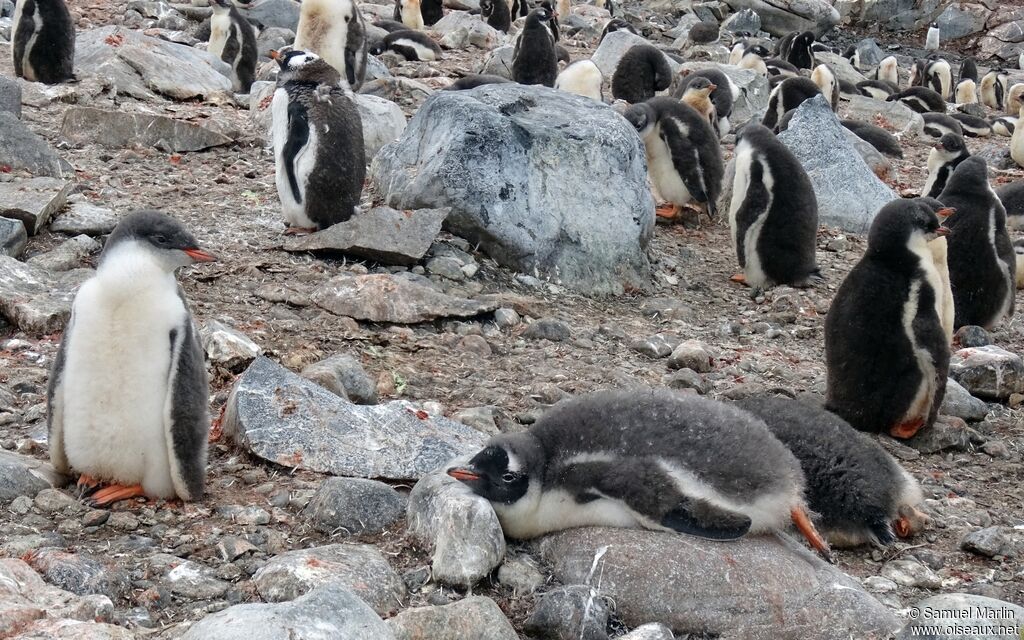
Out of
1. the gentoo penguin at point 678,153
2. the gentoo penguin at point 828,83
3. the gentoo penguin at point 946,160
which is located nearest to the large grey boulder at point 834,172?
the gentoo penguin at point 946,160

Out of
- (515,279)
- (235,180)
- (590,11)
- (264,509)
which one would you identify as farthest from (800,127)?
(590,11)

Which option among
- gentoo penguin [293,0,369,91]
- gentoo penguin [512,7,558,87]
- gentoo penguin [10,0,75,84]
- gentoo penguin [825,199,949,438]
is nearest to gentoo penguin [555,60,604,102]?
gentoo penguin [512,7,558,87]

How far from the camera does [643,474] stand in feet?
11.4

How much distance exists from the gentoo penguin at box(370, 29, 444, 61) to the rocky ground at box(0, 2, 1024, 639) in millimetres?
6996

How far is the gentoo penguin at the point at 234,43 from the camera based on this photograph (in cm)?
1334

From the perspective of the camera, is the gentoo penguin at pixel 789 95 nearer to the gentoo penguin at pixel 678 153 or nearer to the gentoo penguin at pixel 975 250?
the gentoo penguin at pixel 678 153

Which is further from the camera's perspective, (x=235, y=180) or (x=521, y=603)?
(x=235, y=180)

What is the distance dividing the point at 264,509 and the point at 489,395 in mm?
1703

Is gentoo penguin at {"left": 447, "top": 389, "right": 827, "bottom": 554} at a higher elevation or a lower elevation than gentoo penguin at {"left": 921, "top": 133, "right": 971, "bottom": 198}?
higher

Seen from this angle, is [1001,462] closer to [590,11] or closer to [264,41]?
[264,41]

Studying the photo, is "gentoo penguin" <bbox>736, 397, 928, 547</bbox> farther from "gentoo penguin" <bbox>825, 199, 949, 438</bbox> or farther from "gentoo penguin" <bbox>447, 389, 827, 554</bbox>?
"gentoo penguin" <bbox>825, 199, 949, 438</bbox>

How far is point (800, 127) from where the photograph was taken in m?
11.0

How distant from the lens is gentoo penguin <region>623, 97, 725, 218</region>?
9680mm

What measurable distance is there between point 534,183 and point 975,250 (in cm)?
309
